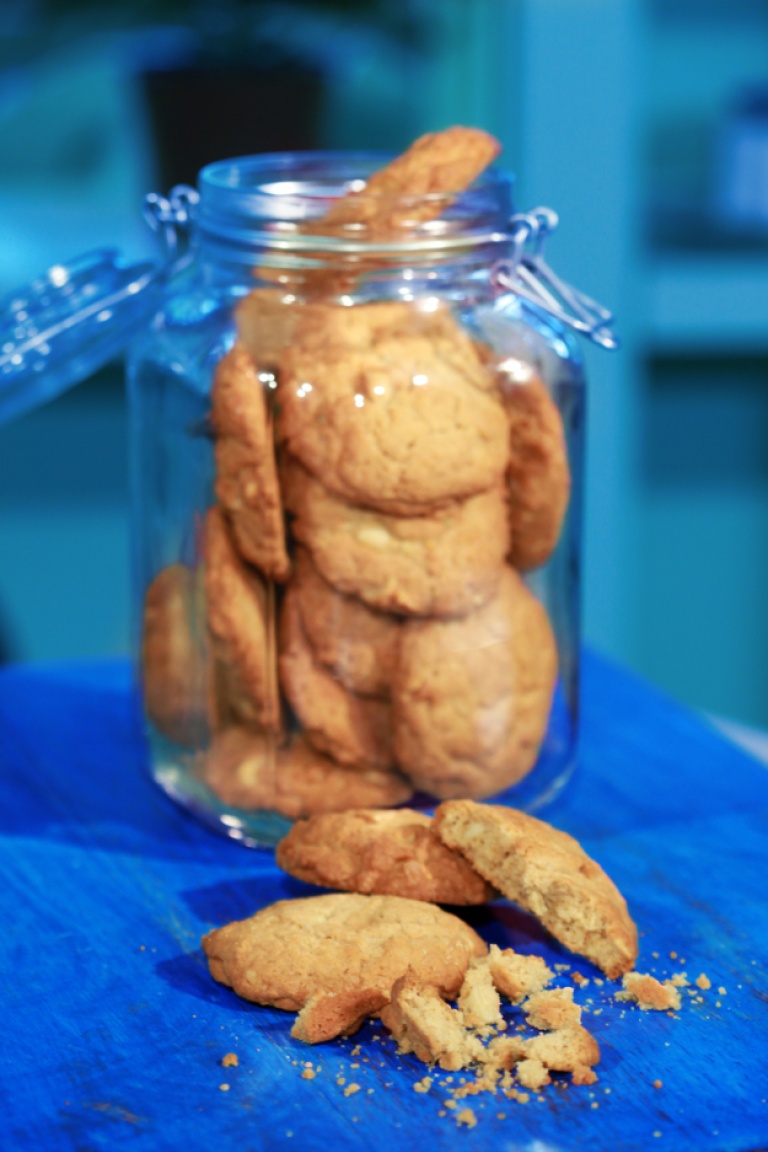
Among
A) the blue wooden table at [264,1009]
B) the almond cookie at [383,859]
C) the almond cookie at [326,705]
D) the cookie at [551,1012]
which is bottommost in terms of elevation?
the blue wooden table at [264,1009]

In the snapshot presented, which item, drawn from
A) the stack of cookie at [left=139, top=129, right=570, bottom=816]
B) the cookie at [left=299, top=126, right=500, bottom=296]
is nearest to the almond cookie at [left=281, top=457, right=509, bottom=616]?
the stack of cookie at [left=139, top=129, right=570, bottom=816]

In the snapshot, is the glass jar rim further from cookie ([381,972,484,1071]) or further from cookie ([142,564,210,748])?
cookie ([381,972,484,1071])

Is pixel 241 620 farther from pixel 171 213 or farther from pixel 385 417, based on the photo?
pixel 171 213

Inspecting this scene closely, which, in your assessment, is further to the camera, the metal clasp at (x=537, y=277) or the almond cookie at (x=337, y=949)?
the metal clasp at (x=537, y=277)

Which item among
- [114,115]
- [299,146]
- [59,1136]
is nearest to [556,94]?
[299,146]

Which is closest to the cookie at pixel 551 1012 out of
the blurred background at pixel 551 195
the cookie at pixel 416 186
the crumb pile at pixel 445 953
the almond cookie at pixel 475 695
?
the crumb pile at pixel 445 953

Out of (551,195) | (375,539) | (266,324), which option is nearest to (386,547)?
(375,539)

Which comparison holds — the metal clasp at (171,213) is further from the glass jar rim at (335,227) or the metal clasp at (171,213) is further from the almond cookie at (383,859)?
the almond cookie at (383,859)

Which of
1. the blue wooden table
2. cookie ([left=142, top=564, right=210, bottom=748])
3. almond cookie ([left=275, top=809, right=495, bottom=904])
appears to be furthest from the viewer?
cookie ([left=142, top=564, right=210, bottom=748])
